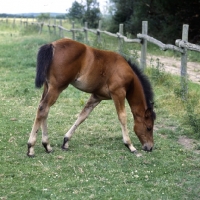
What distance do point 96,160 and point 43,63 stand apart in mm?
1459

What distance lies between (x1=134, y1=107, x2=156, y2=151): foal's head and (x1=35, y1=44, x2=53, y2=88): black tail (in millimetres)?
1564

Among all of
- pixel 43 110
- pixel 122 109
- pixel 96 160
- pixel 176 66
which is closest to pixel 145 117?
pixel 122 109

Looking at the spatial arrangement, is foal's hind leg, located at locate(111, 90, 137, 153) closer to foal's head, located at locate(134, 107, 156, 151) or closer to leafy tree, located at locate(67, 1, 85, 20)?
foal's head, located at locate(134, 107, 156, 151)

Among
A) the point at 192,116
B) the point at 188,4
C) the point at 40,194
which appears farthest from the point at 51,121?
the point at 188,4

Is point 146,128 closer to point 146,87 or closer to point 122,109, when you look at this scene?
point 122,109

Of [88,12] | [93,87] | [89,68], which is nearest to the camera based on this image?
[89,68]

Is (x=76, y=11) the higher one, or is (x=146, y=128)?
(x=76, y=11)

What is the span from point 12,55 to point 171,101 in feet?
32.0

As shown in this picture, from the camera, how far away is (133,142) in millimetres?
6422

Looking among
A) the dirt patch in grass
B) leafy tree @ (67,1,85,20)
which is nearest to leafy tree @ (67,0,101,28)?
leafy tree @ (67,1,85,20)

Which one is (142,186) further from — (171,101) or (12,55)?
(12,55)

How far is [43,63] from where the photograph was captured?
5.41m

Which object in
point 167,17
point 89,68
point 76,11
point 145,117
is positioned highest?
point 76,11

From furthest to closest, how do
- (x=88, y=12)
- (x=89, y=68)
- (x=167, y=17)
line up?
(x=88, y=12) → (x=167, y=17) → (x=89, y=68)
